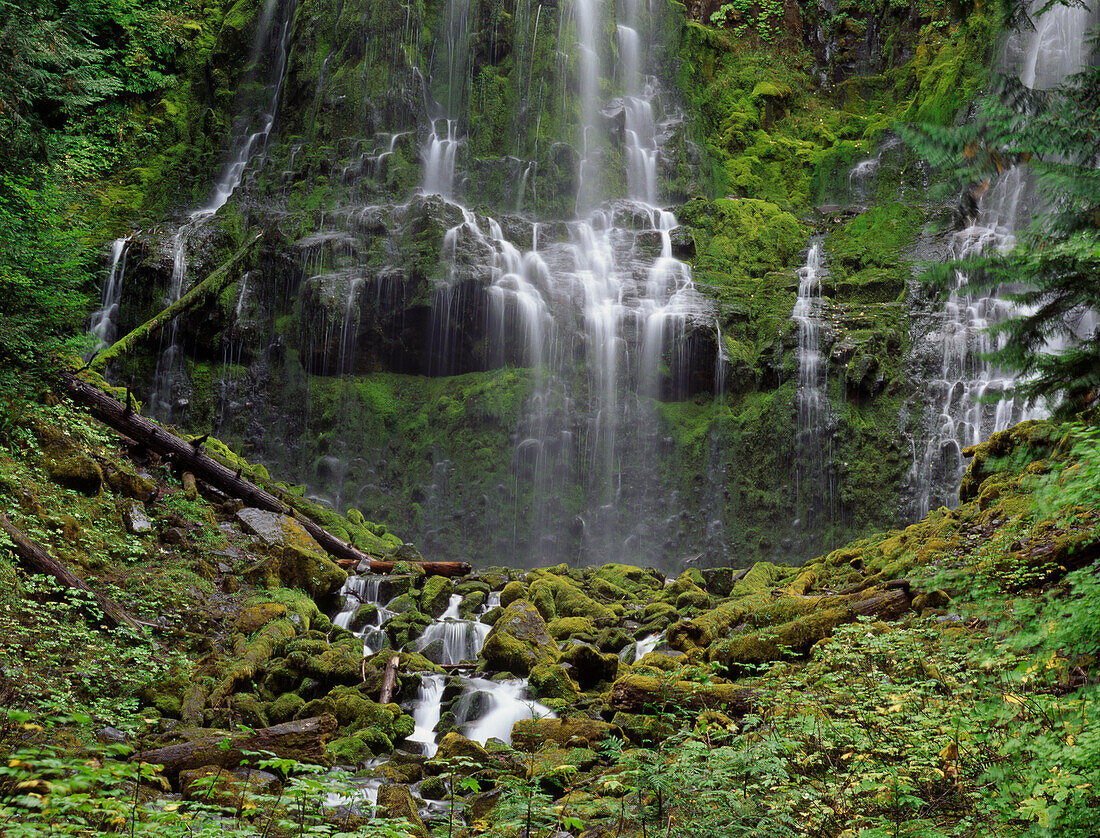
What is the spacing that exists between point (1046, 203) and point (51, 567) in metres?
7.65

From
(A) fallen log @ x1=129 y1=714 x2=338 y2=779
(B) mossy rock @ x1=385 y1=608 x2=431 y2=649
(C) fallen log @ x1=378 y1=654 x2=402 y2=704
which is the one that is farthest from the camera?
(B) mossy rock @ x1=385 y1=608 x2=431 y2=649

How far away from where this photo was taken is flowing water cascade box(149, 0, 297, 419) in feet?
59.1

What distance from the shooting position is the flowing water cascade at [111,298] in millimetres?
18344

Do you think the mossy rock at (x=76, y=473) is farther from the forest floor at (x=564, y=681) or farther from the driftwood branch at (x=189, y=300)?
the driftwood branch at (x=189, y=300)

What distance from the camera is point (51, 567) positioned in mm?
6172

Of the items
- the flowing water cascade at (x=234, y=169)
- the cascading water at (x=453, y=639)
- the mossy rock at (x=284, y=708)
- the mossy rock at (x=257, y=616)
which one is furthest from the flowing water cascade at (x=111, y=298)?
the mossy rock at (x=284, y=708)

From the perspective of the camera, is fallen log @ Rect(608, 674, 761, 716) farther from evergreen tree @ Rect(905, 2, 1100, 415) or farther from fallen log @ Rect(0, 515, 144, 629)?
A: fallen log @ Rect(0, 515, 144, 629)

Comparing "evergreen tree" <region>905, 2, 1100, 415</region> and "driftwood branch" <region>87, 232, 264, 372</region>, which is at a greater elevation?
"driftwood branch" <region>87, 232, 264, 372</region>

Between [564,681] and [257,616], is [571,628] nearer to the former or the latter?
[564,681]

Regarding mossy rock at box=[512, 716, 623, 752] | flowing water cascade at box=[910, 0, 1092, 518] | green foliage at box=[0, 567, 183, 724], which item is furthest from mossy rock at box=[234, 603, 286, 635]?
flowing water cascade at box=[910, 0, 1092, 518]

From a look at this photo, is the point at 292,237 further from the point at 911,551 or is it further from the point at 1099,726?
the point at 1099,726

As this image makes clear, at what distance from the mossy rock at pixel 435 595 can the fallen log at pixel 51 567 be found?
14.7ft

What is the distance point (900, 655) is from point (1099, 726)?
231 centimetres

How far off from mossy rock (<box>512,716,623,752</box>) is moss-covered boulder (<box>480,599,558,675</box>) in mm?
1762
